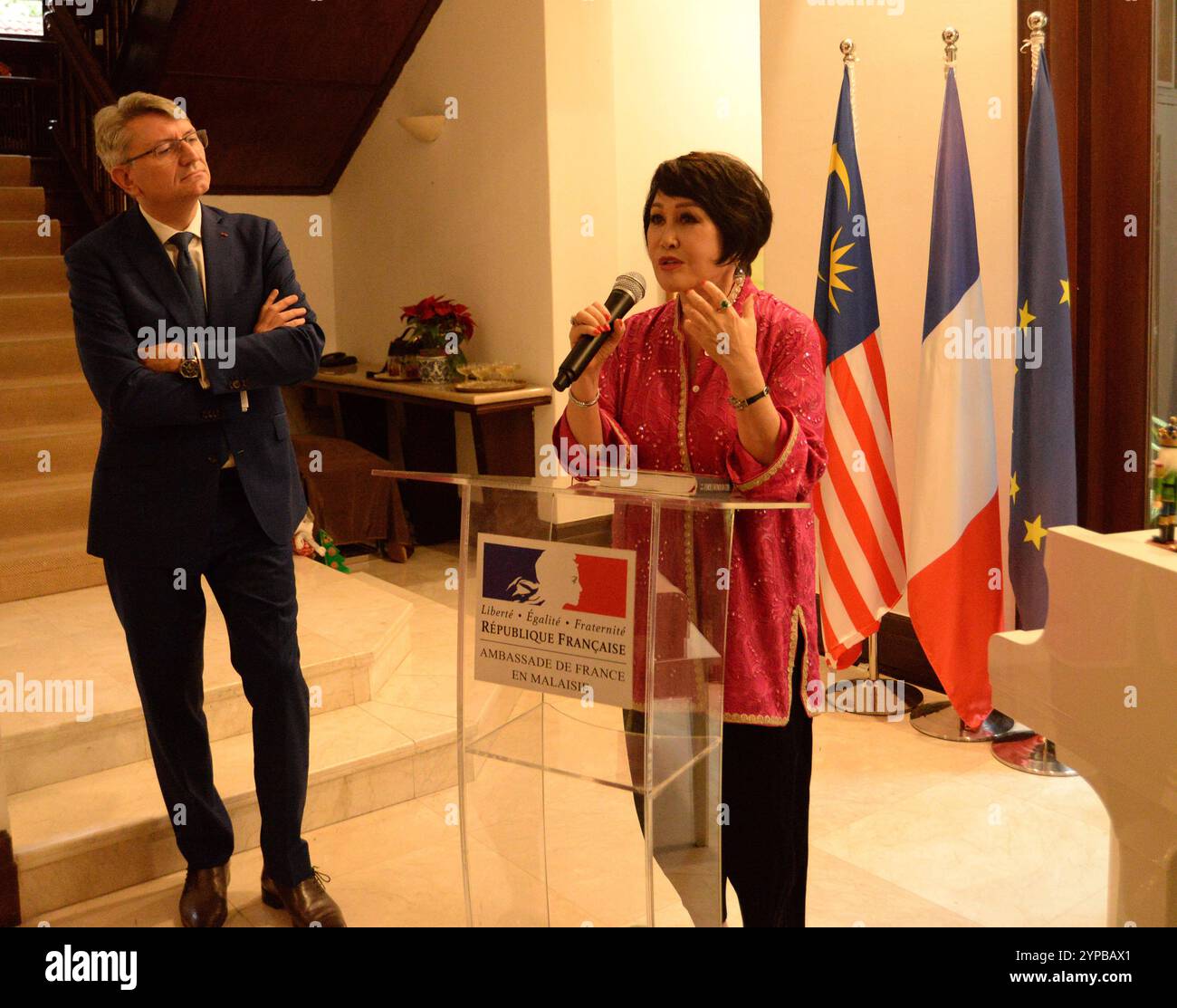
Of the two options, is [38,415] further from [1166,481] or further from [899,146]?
[1166,481]

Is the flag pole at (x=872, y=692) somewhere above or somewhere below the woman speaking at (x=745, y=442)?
below

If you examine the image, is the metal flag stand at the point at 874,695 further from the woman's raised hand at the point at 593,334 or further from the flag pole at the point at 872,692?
the woman's raised hand at the point at 593,334

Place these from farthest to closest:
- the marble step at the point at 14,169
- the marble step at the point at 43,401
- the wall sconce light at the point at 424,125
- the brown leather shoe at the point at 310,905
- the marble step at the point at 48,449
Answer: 1. the marble step at the point at 14,169
2. the wall sconce light at the point at 424,125
3. the marble step at the point at 43,401
4. the marble step at the point at 48,449
5. the brown leather shoe at the point at 310,905

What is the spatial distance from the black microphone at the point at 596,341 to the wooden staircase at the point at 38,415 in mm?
3332

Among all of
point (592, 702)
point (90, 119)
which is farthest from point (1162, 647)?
point (90, 119)

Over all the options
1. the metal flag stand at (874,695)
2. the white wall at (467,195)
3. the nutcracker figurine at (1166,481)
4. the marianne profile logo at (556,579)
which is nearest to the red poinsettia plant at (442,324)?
the white wall at (467,195)

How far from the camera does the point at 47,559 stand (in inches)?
174

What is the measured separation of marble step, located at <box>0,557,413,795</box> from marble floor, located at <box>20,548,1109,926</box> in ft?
0.69

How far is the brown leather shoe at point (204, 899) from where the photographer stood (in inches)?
104

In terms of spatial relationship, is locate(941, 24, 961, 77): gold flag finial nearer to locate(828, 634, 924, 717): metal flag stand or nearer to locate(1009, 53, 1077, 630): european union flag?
locate(1009, 53, 1077, 630): european union flag

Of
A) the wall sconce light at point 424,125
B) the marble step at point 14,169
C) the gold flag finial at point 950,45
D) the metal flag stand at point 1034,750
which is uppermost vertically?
the wall sconce light at point 424,125

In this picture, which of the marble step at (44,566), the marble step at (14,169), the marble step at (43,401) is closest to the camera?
the marble step at (44,566)

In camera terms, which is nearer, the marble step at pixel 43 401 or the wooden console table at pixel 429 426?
the marble step at pixel 43 401

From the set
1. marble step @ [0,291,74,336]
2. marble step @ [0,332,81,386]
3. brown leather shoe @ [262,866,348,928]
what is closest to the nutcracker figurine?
brown leather shoe @ [262,866,348,928]
